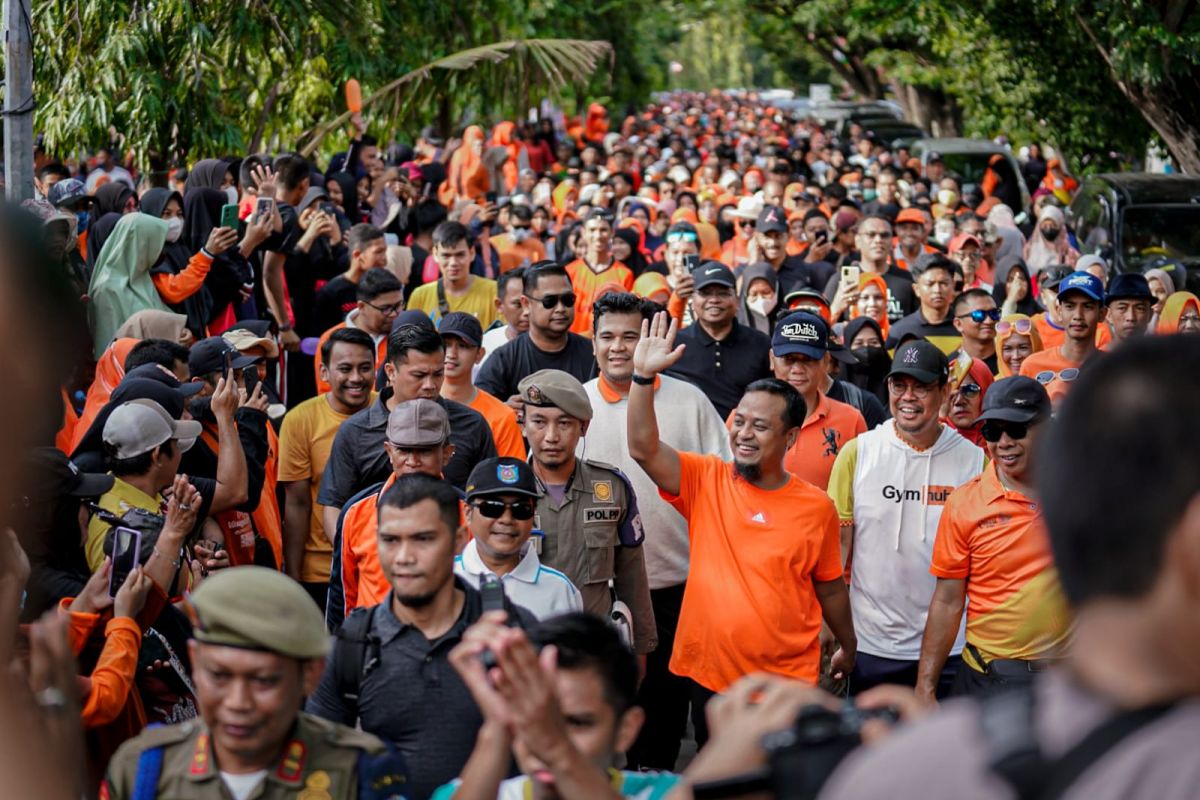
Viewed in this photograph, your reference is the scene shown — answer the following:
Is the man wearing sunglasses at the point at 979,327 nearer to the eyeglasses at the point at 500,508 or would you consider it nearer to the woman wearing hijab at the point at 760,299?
the woman wearing hijab at the point at 760,299

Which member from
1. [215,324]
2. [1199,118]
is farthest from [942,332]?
[1199,118]

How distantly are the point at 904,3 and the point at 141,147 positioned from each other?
1449 cm

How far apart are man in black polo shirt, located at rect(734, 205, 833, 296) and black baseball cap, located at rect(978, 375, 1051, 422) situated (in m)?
5.49

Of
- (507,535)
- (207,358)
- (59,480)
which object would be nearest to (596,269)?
(207,358)

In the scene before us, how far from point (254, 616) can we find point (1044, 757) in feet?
7.36

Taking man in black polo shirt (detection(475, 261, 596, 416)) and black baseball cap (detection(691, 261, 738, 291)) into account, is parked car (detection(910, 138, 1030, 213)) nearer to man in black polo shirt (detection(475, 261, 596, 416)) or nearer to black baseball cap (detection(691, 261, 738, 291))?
black baseball cap (detection(691, 261, 738, 291))

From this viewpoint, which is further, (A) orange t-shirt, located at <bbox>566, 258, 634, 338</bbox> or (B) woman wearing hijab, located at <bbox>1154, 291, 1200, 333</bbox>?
(A) orange t-shirt, located at <bbox>566, 258, 634, 338</bbox>

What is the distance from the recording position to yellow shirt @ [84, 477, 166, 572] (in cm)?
541

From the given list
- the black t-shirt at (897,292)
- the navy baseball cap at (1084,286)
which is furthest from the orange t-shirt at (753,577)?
the black t-shirt at (897,292)

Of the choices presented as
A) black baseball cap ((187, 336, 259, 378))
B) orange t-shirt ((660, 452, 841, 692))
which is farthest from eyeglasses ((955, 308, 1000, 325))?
black baseball cap ((187, 336, 259, 378))

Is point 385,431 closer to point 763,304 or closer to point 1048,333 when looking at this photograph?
point 763,304

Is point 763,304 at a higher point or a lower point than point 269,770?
higher

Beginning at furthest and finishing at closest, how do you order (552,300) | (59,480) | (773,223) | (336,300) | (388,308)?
1. (773,223)
2. (336,300)
3. (388,308)
4. (552,300)
5. (59,480)

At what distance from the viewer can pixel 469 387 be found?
320 inches
